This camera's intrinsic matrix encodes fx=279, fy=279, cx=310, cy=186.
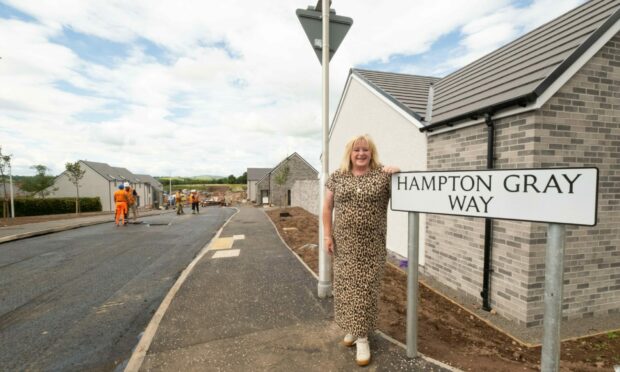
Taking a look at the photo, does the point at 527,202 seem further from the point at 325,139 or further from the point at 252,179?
the point at 252,179

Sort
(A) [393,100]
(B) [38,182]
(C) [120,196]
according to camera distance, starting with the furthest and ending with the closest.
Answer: (B) [38,182] → (C) [120,196] → (A) [393,100]

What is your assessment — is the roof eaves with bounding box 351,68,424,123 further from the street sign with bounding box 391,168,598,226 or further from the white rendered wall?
the street sign with bounding box 391,168,598,226

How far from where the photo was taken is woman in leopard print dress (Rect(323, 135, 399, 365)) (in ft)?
8.74

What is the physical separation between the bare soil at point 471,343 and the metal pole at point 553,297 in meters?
0.97

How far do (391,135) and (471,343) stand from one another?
16.1ft

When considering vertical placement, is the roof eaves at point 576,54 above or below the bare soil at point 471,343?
above

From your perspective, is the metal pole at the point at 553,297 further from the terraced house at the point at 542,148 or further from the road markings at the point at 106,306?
the road markings at the point at 106,306

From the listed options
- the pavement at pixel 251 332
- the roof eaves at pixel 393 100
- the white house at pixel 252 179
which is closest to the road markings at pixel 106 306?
the pavement at pixel 251 332

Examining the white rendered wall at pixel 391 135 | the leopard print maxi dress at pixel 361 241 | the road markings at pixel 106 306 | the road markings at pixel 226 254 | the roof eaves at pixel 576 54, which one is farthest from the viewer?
the road markings at pixel 226 254

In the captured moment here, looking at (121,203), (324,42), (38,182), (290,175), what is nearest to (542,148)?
(324,42)

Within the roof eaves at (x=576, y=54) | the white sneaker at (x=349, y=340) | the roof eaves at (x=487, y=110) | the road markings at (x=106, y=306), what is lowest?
the road markings at (x=106, y=306)

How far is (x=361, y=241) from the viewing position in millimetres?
2693

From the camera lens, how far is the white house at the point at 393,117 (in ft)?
19.9

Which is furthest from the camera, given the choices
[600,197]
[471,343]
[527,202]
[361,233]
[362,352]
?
[600,197]
